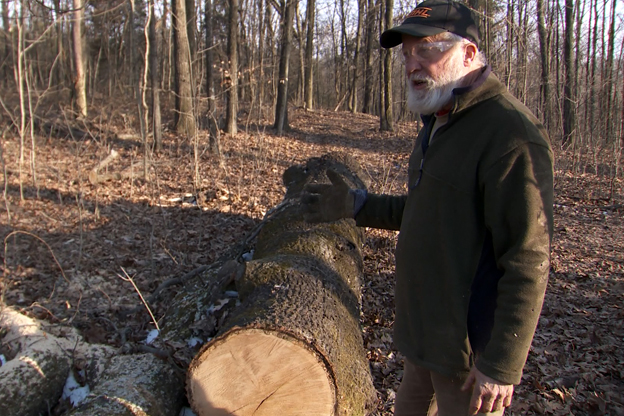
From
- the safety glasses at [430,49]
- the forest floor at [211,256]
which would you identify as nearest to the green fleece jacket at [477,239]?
the safety glasses at [430,49]

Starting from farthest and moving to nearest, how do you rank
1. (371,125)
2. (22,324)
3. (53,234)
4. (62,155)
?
(371,125) < (62,155) < (53,234) < (22,324)

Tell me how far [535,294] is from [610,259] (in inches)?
199

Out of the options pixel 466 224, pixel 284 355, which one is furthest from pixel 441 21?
pixel 284 355

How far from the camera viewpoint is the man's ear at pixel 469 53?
5.45 feet

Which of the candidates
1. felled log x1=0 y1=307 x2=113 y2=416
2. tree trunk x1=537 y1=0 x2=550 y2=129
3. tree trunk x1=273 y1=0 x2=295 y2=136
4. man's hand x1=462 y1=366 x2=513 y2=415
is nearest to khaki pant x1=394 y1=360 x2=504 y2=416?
man's hand x1=462 y1=366 x2=513 y2=415

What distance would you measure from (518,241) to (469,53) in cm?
77

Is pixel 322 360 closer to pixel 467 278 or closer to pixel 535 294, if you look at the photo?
pixel 467 278

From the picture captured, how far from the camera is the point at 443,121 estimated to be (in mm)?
1760

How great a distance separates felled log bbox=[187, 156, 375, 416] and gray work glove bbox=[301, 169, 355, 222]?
581 millimetres

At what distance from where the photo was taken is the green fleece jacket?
1386 mm

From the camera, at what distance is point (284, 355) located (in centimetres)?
220

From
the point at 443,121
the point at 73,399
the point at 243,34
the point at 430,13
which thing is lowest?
the point at 73,399

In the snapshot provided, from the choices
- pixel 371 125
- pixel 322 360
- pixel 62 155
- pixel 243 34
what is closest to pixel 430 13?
pixel 322 360

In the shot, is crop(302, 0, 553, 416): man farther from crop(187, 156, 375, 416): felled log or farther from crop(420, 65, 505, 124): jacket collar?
crop(187, 156, 375, 416): felled log
